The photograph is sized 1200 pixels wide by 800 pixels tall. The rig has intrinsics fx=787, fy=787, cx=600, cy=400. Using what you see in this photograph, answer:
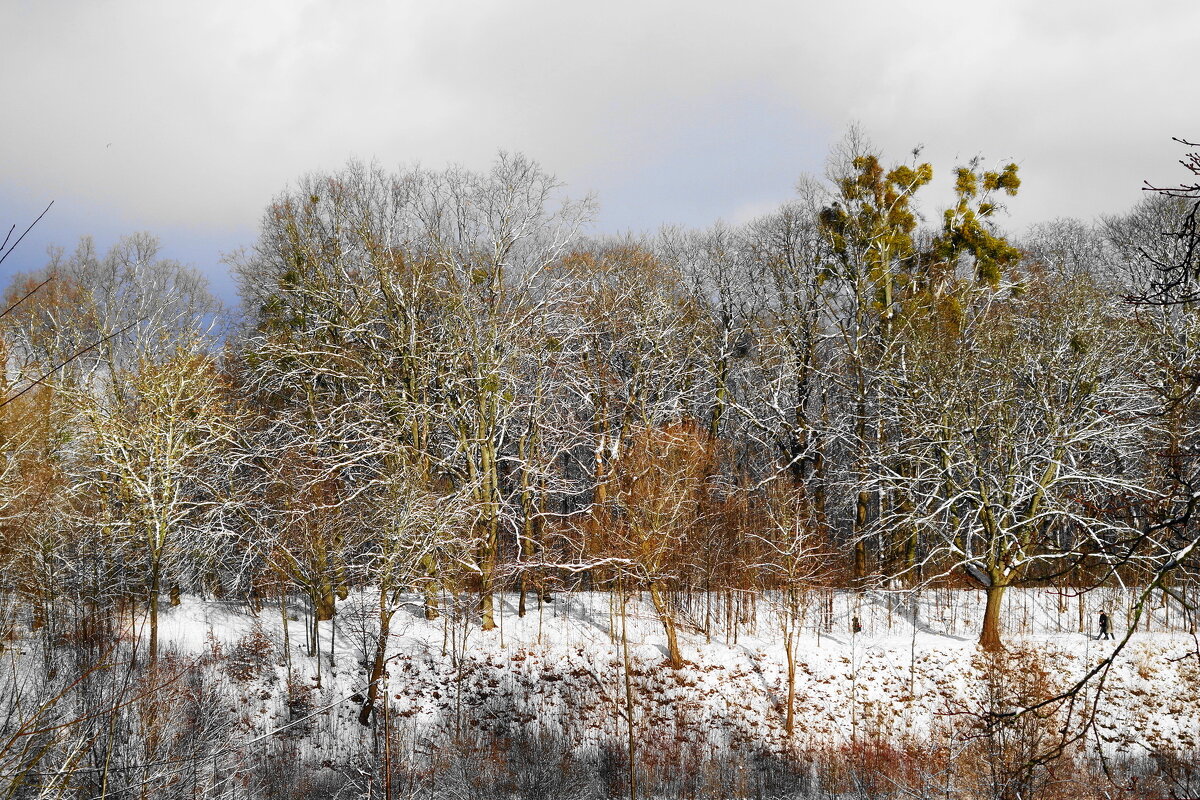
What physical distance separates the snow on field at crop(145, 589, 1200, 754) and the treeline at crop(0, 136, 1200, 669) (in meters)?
0.95

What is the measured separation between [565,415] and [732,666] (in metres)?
9.79

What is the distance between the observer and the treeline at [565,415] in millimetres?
17719

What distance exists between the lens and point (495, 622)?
20.2m

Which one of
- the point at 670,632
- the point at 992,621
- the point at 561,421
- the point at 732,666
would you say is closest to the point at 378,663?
the point at 670,632

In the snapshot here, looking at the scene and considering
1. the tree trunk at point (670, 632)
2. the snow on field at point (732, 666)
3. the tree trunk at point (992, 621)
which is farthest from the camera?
the tree trunk at point (670, 632)

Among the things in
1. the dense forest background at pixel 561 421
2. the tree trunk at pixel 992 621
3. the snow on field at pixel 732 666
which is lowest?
the snow on field at pixel 732 666

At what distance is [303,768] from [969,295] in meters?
19.7

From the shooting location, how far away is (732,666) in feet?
60.4

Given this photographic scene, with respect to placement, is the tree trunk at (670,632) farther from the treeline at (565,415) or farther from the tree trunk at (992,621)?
the tree trunk at (992,621)

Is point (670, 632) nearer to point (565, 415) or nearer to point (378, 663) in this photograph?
point (378, 663)

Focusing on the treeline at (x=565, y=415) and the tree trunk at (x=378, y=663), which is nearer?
the tree trunk at (x=378, y=663)

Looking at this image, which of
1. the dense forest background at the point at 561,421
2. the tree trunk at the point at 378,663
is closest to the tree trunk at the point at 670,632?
the dense forest background at the point at 561,421

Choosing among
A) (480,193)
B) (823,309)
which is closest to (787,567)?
(823,309)

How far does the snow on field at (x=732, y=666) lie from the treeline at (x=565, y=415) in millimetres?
949
